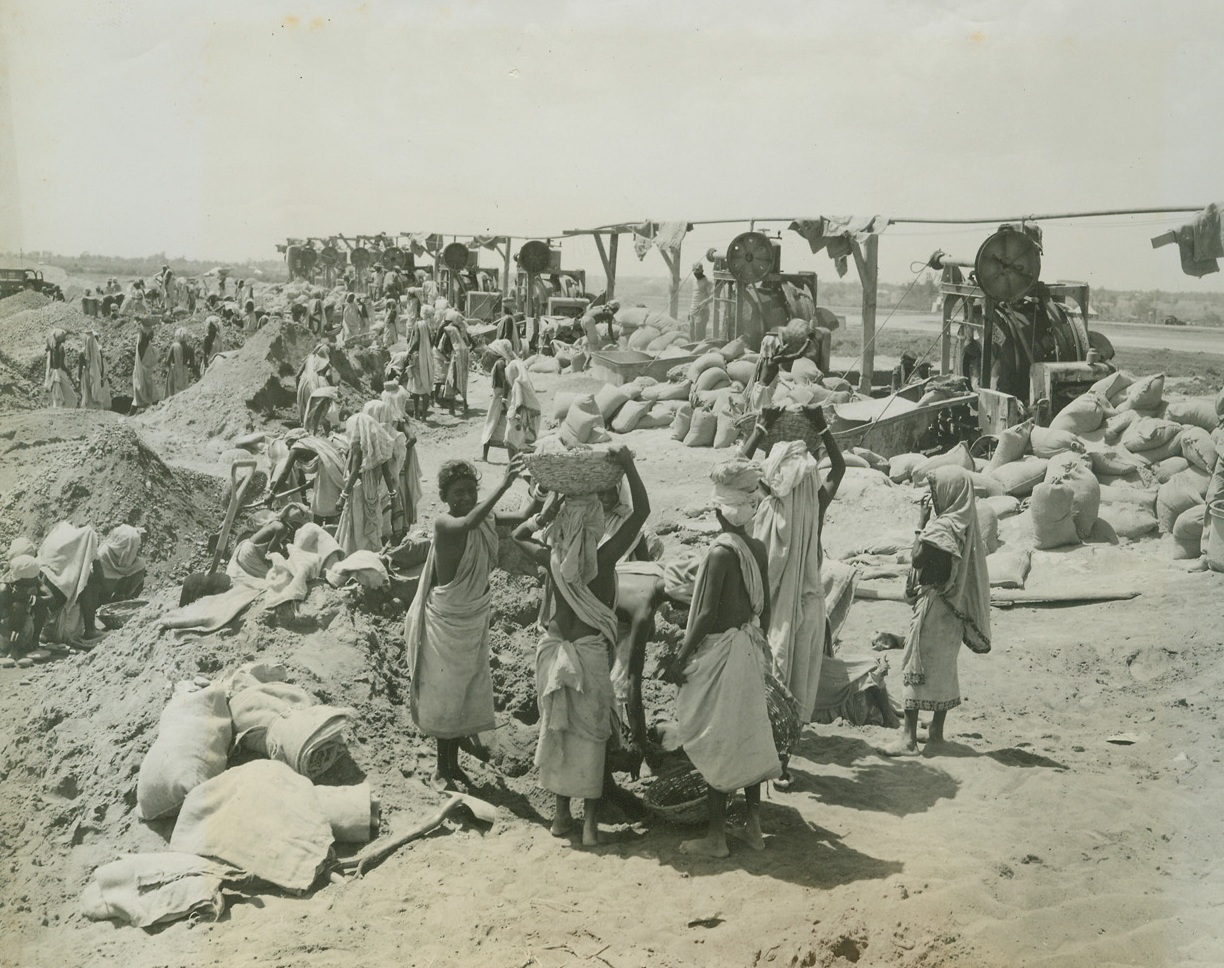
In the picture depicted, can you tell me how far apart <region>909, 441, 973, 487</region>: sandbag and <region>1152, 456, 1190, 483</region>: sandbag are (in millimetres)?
1692

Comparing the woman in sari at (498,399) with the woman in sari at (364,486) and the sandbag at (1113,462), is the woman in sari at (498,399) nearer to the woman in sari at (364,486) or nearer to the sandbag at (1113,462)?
the woman in sari at (364,486)

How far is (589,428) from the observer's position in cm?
507

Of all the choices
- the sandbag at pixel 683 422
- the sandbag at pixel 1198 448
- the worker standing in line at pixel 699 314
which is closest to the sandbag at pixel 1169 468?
the sandbag at pixel 1198 448

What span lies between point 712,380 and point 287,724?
10911 mm

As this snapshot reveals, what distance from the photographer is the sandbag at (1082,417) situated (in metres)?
11.1

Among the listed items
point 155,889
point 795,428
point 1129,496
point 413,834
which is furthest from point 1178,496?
point 155,889

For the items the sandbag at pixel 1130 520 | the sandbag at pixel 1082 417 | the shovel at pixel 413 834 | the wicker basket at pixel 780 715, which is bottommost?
the shovel at pixel 413 834

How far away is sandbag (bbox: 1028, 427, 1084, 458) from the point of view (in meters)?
10.4

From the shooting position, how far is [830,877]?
4.02 metres

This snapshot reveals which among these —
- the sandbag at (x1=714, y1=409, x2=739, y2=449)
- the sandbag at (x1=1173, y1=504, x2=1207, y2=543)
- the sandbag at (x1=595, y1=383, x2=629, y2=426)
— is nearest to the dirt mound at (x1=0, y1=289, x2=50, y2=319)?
the sandbag at (x1=595, y1=383, x2=629, y2=426)

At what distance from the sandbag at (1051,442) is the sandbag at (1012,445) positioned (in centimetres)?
8

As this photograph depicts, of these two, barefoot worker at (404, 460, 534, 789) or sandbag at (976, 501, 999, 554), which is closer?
barefoot worker at (404, 460, 534, 789)

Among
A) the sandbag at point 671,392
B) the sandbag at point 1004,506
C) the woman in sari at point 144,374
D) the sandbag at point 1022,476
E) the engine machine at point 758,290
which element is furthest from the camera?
the woman in sari at point 144,374

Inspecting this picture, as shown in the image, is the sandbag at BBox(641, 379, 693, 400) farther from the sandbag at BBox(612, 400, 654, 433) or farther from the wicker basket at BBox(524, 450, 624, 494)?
the wicker basket at BBox(524, 450, 624, 494)
